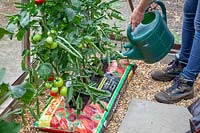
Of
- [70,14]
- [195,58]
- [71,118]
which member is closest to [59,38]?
[70,14]

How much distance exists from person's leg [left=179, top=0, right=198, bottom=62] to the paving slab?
1.26ft

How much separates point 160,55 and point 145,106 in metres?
0.32

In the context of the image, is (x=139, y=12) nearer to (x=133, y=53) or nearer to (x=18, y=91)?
(x=133, y=53)

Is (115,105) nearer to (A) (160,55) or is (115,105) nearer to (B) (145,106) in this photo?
(B) (145,106)

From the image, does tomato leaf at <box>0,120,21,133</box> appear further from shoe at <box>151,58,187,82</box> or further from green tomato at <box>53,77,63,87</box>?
shoe at <box>151,58,187,82</box>

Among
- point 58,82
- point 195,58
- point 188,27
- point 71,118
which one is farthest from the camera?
point 188,27

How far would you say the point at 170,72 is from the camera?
8.26ft

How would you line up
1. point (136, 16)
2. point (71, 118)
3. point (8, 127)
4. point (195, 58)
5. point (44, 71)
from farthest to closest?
point (195, 58) < point (136, 16) < point (71, 118) < point (44, 71) < point (8, 127)

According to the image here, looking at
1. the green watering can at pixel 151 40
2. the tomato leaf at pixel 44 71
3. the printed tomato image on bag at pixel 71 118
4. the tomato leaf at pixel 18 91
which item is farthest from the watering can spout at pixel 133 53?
the tomato leaf at pixel 18 91

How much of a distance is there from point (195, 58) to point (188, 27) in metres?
0.26

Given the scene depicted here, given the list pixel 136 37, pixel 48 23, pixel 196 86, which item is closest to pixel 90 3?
pixel 48 23

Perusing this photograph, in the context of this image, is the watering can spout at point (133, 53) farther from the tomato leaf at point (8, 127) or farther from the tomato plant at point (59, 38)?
the tomato leaf at point (8, 127)

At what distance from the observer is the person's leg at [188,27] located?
2.37 metres

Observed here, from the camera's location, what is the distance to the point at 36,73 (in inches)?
59.0
